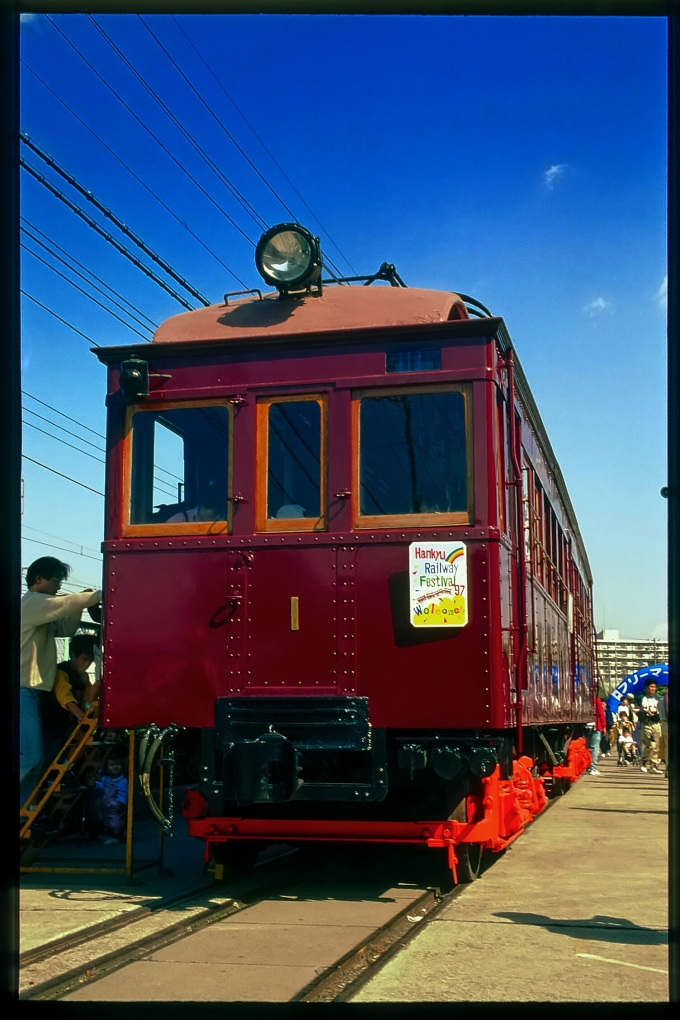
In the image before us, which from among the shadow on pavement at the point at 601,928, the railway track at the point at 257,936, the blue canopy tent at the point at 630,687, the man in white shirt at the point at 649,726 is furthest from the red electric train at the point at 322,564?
the blue canopy tent at the point at 630,687

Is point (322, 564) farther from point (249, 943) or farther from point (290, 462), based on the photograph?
point (249, 943)

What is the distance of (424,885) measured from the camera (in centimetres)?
754

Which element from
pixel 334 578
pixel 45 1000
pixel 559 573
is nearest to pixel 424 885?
pixel 334 578

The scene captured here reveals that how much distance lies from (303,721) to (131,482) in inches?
75.3


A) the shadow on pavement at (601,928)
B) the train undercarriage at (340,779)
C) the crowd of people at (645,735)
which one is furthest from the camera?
the crowd of people at (645,735)

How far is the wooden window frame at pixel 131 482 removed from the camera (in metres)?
7.09

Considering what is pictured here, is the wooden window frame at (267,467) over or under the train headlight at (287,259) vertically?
under

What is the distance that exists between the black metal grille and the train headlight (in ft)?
8.80

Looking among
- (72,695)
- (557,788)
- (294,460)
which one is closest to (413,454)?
(294,460)

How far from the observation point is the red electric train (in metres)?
6.60

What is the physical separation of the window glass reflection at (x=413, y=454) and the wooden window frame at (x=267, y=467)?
24cm

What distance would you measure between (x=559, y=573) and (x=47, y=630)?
230 inches

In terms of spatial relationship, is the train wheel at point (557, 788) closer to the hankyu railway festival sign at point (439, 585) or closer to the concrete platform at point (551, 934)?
the concrete platform at point (551, 934)

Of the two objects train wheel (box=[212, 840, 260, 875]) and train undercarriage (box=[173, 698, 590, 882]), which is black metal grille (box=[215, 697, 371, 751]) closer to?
train undercarriage (box=[173, 698, 590, 882])
